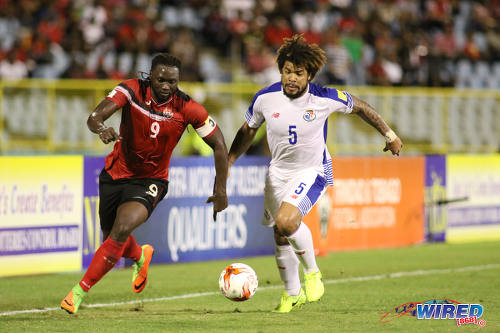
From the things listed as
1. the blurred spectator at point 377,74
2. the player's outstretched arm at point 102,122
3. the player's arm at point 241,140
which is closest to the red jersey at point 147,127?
the player's outstretched arm at point 102,122

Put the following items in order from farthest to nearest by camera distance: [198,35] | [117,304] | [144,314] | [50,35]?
[198,35] < [50,35] < [117,304] < [144,314]

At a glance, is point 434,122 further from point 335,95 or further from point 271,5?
point 335,95

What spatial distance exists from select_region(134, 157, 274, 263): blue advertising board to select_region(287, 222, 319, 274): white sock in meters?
4.34

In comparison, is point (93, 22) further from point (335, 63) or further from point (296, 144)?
point (296, 144)

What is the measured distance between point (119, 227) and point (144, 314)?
3.09 feet

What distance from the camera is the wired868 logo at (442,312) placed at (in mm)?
7734

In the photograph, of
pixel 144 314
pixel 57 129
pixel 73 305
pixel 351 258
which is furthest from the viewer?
pixel 57 129

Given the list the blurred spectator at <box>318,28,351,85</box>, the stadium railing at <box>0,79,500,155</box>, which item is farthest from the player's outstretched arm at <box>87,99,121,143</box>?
the blurred spectator at <box>318,28,351,85</box>

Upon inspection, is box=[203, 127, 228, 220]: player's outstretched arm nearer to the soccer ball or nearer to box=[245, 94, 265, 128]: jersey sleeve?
box=[245, 94, 265, 128]: jersey sleeve

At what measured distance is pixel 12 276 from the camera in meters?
10.9

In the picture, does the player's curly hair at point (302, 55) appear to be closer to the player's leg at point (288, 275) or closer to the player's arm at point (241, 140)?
the player's arm at point (241, 140)

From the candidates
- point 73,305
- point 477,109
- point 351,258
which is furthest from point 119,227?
point 477,109

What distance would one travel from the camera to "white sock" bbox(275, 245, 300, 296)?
27.2 feet

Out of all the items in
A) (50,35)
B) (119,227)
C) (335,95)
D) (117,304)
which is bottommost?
(117,304)
